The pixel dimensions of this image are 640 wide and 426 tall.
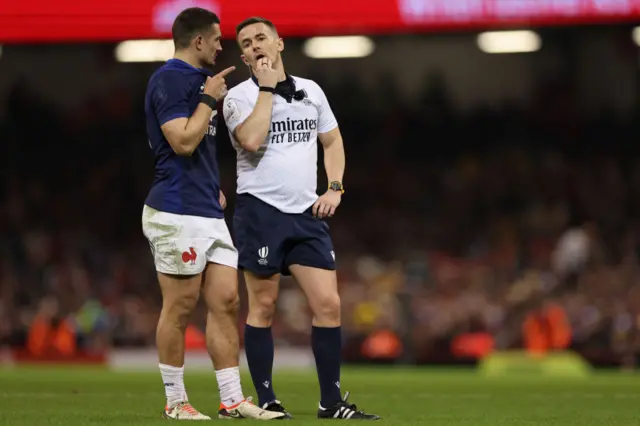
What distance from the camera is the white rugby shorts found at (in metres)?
5.88

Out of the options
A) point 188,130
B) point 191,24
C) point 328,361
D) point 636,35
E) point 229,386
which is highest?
point 636,35

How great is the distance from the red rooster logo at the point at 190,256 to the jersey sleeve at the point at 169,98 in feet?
2.12

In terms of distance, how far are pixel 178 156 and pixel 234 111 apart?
0.58 m

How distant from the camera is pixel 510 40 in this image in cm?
1806

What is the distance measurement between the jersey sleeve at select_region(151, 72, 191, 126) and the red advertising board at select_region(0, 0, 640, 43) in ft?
24.5

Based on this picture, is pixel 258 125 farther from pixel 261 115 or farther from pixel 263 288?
pixel 263 288

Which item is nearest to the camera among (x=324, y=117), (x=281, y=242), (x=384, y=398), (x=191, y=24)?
(x=191, y=24)

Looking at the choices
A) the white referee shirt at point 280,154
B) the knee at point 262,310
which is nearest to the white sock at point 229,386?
the knee at point 262,310

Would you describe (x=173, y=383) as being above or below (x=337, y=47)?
below

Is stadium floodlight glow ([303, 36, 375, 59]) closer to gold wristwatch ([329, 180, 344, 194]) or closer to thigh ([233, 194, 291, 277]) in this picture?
gold wristwatch ([329, 180, 344, 194])

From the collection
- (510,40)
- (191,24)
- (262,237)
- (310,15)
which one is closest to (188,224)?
(262,237)

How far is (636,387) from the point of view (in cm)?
1010


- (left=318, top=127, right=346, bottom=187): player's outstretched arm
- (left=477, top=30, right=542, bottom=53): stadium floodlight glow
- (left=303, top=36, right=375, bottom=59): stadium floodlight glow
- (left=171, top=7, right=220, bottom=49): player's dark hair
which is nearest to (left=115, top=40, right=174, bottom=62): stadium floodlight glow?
(left=303, top=36, right=375, bottom=59): stadium floodlight glow

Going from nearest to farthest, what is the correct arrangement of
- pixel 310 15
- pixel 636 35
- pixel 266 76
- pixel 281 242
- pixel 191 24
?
pixel 191 24, pixel 266 76, pixel 281 242, pixel 310 15, pixel 636 35
